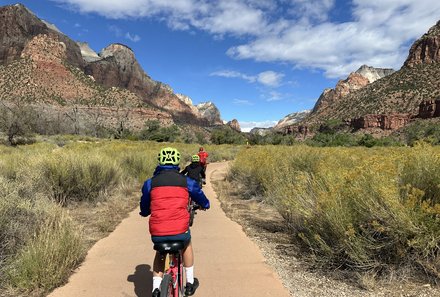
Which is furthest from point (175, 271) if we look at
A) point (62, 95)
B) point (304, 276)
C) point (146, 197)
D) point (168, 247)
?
point (62, 95)

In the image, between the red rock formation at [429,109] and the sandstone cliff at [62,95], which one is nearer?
the red rock formation at [429,109]

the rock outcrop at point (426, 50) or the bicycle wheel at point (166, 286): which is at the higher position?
the rock outcrop at point (426, 50)

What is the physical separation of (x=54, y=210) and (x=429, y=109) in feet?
309

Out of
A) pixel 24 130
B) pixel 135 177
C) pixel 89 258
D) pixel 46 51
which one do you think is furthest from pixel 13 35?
pixel 89 258

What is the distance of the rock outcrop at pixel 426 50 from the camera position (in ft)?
346

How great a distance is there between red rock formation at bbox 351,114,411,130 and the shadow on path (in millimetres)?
100781

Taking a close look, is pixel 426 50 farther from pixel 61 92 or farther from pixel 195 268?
pixel 195 268

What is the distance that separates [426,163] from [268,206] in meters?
6.34

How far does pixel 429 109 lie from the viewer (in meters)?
85.8

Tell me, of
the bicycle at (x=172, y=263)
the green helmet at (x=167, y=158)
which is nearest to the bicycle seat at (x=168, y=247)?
the bicycle at (x=172, y=263)

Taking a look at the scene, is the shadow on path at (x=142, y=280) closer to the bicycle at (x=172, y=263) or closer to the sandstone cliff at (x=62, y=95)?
the bicycle at (x=172, y=263)

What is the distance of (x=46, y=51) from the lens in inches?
4968

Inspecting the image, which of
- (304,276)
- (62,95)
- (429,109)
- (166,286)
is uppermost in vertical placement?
(62,95)

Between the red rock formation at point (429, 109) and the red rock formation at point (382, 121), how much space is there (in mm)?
6042
